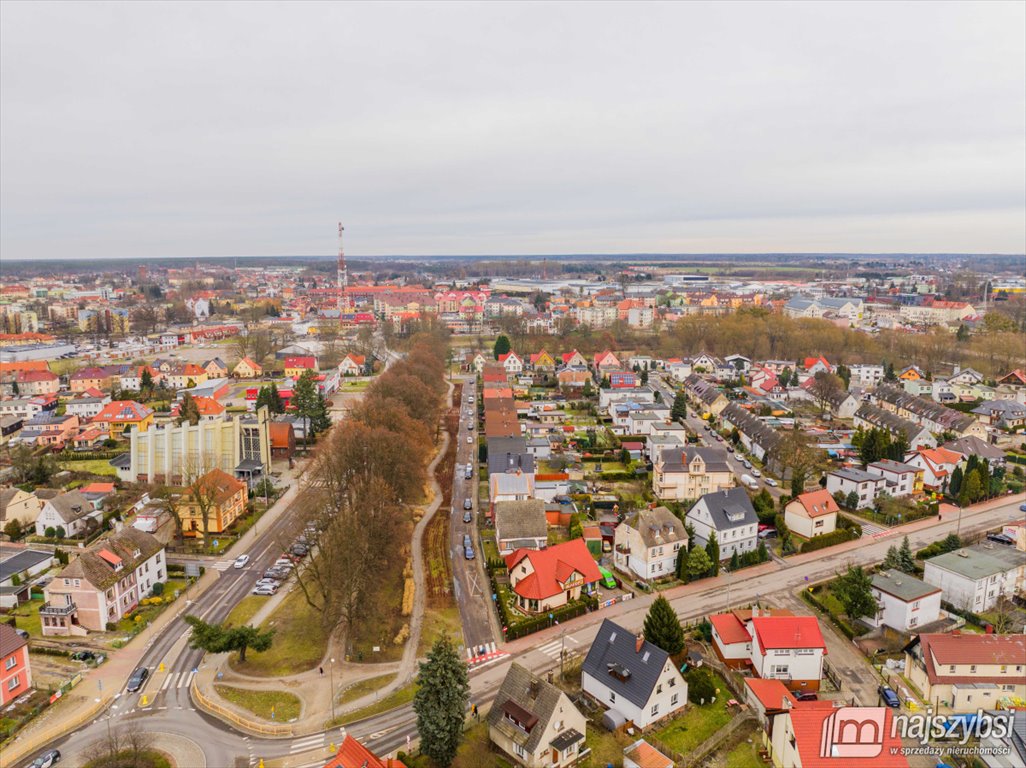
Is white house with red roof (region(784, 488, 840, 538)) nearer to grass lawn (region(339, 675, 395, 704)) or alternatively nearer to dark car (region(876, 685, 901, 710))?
dark car (region(876, 685, 901, 710))

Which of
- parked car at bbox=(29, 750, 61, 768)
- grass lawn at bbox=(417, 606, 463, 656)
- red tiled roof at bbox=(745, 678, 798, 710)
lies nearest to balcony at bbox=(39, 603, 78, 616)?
parked car at bbox=(29, 750, 61, 768)

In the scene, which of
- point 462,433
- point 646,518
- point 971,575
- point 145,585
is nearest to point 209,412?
point 462,433

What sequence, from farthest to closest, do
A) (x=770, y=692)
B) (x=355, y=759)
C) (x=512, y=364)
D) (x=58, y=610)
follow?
(x=512, y=364) → (x=58, y=610) → (x=770, y=692) → (x=355, y=759)

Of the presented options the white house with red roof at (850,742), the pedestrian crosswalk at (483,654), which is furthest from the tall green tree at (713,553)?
the white house with red roof at (850,742)

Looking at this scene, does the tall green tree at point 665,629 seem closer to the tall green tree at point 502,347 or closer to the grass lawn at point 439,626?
the grass lawn at point 439,626

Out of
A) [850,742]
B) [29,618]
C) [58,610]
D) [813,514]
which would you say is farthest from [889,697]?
[29,618]

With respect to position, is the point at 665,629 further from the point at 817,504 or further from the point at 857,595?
the point at 817,504
